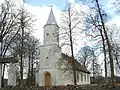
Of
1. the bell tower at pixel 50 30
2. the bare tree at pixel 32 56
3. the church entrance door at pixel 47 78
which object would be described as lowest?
the church entrance door at pixel 47 78

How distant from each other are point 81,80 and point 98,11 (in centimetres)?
2798

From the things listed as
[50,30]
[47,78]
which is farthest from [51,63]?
[50,30]

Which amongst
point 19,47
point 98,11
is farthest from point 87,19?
point 19,47

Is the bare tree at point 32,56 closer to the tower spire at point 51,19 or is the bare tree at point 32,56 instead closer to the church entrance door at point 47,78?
the tower spire at point 51,19

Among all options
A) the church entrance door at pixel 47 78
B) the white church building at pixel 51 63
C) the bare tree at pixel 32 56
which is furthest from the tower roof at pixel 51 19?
the church entrance door at pixel 47 78

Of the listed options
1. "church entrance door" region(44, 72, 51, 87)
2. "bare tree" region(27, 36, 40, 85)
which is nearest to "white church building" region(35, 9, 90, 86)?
"church entrance door" region(44, 72, 51, 87)

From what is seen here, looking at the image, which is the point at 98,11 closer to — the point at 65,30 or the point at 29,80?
the point at 65,30

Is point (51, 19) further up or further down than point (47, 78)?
further up

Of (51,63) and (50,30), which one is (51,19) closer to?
(50,30)

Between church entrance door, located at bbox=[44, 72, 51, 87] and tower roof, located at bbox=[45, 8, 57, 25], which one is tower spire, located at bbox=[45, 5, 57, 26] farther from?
church entrance door, located at bbox=[44, 72, 51, 87]

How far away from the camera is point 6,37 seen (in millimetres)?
33250

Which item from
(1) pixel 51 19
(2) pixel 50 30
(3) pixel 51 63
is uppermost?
(1) pixel 51 19

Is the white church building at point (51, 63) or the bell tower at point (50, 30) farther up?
the bell tower at point (50, 30)

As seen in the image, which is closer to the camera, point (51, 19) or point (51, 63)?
point (51, 63)
